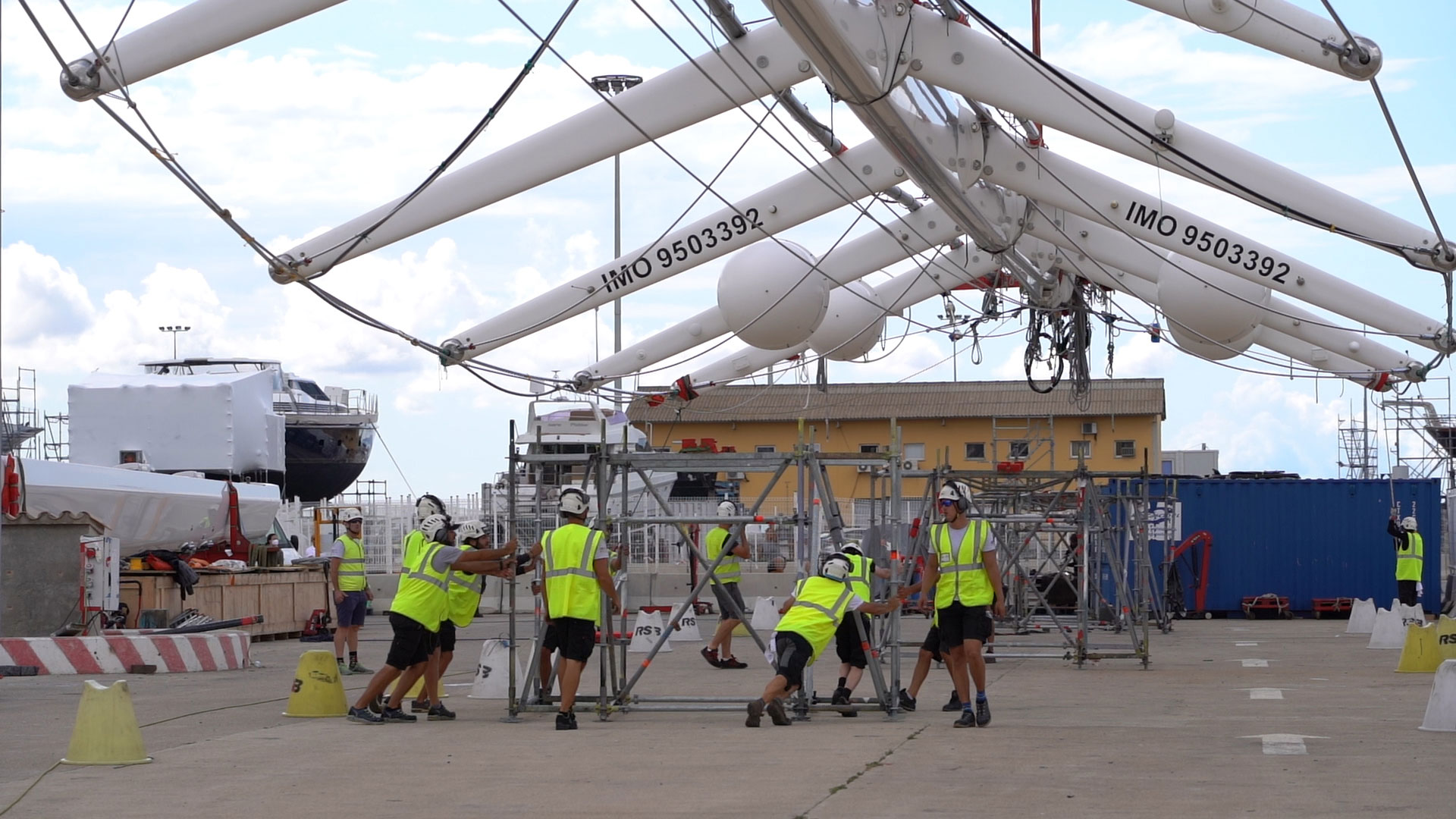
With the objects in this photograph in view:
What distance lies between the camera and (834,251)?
808 inches

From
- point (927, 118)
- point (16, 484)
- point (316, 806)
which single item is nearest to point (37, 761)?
point (316, 806)

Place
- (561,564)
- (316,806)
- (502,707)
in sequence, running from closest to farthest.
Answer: (316,806), (561,564), (502,707)

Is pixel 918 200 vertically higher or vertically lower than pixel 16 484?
higher

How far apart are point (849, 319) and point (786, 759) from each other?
42.0 ft

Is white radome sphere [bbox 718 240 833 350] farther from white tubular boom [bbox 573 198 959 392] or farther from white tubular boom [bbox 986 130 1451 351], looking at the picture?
white tubular boom [bbox 986 130 1451 351]

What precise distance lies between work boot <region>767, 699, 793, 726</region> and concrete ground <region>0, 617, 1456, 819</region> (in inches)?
3.3

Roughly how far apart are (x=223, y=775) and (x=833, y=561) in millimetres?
4671

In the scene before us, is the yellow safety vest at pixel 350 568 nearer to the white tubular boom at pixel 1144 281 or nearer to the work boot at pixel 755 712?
the work boot at pixel 755 712

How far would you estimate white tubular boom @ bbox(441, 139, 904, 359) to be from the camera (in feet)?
60.0

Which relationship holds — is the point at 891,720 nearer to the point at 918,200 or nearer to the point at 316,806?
the point at 316,806

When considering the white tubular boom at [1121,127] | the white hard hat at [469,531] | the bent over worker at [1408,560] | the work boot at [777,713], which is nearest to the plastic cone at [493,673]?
the white hard hat at [469,531]

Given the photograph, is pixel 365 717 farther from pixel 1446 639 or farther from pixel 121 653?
pixel 1446 639

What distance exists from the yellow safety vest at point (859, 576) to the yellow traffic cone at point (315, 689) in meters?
4.09

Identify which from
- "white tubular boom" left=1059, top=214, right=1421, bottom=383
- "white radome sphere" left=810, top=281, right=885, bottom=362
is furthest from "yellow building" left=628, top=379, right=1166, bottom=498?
"white tubular boom" left=1059, top=214, right=1421, bottom=383
